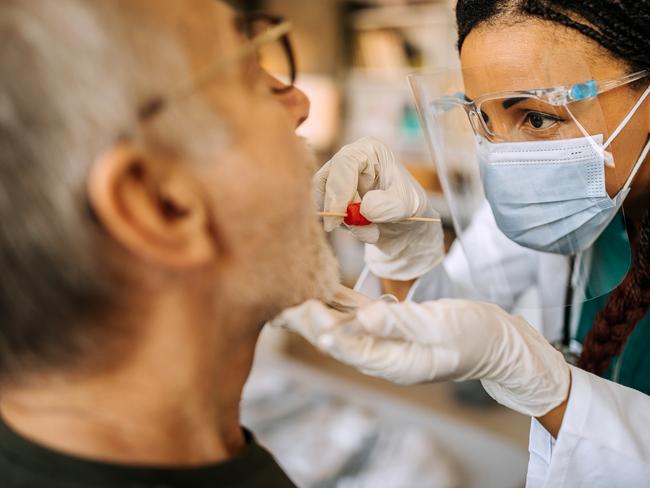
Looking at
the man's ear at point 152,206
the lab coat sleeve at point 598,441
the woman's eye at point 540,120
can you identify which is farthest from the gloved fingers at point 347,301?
the woman's eye at point 540,120

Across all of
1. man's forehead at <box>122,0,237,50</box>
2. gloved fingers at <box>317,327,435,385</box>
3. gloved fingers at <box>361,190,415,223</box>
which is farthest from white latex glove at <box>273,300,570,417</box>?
man's forehead at <box>122,0,237,50</box>

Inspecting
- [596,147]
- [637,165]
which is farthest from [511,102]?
[637,165]

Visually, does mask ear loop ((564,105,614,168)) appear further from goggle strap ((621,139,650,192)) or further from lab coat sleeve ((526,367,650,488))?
lab coat sleeve ((526,367,650,488))

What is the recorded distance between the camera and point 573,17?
111cm

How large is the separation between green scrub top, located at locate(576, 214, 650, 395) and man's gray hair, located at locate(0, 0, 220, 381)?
92 cm

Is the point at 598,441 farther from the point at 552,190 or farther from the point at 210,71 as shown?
the point at 210,71

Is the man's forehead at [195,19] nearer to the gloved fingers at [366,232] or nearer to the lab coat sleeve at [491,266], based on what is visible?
the gloved fingers at [366,232]

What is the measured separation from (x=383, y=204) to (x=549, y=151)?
1.13 ft

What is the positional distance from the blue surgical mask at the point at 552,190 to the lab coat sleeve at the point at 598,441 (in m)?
0.32

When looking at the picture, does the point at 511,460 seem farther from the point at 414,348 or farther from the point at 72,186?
the point at 72,186

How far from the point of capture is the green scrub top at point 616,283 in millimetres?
1248

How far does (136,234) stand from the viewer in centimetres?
72

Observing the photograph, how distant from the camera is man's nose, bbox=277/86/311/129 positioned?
3.19 feet

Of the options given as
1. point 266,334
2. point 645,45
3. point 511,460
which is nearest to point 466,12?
point 645,45
